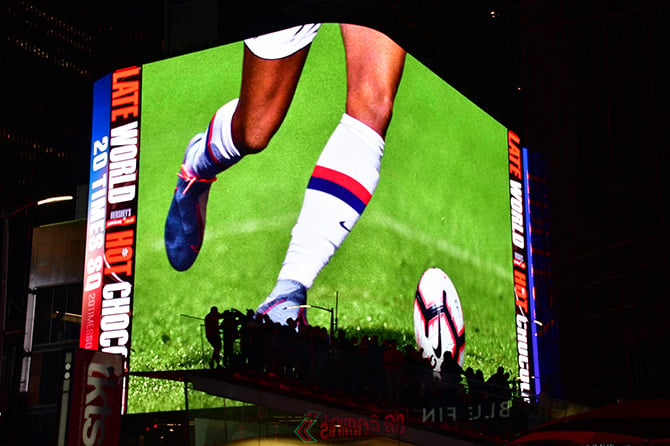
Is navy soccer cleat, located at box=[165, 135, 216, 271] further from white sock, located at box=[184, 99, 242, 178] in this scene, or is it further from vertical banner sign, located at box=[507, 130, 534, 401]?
vertical banner sign, located at box=[507, 130, 534, 401]

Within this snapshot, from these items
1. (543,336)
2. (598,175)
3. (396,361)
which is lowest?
(396,361)

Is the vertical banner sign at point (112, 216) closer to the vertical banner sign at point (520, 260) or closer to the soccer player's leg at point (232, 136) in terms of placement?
the soccer player's leg at point (232, 136)

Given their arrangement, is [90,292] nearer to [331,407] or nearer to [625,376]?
[331,407]

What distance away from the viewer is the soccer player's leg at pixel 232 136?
3434 cm

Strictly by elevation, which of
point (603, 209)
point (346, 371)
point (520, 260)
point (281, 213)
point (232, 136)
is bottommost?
point (346, 371)

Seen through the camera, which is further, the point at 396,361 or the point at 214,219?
the point at 214,219

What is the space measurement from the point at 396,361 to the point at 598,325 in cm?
2685

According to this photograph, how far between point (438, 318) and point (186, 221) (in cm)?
1040

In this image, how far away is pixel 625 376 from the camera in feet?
149

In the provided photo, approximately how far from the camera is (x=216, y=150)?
34875mm

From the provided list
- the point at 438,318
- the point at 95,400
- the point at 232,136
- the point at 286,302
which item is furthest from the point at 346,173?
the point at 95,400

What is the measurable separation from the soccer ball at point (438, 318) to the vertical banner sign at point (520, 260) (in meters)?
5.93

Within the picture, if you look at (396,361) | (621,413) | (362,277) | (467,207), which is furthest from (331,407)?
(467,207)

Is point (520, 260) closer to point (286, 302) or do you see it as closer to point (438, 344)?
point (438, 344)
